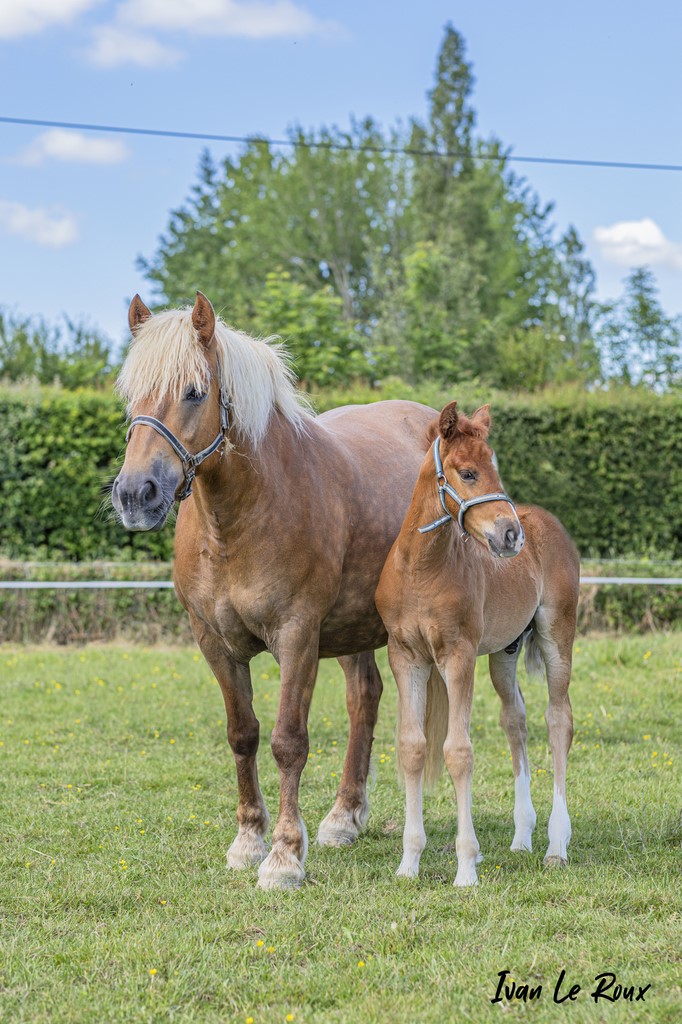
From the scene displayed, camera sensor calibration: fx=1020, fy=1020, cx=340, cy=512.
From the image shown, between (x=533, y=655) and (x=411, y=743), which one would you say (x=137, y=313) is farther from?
(x=533, y=655)

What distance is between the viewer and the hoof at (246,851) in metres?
4.93

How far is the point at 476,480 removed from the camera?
4.43m

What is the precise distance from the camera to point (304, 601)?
468 cm

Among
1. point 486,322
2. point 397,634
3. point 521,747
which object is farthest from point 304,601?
point 486,322

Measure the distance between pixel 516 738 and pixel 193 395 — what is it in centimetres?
247

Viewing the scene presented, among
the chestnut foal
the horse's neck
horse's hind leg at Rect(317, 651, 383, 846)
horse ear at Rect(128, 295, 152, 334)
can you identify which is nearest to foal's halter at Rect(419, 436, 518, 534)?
the chestnut foal

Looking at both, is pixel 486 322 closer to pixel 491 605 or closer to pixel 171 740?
pixel 171 740

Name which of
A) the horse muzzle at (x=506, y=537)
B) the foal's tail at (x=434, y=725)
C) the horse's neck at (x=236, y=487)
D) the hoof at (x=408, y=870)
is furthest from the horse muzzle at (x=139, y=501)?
the hoof at (x=408, y=870)

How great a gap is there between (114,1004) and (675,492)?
11.8 metres

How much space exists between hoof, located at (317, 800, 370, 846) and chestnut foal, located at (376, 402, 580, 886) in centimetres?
61

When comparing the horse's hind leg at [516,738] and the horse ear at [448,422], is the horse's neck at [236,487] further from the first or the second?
the horse's hind leg at [516,738]

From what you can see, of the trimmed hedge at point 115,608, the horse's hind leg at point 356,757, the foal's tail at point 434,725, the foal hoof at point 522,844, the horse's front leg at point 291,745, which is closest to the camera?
the horse's front leg at point 291,745

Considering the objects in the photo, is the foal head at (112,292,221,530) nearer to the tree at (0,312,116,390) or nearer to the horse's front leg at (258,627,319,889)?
the horse's front leg at (258,627,319,889)

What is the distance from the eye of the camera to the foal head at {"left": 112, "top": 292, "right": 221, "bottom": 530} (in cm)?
402
